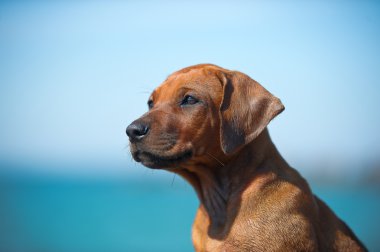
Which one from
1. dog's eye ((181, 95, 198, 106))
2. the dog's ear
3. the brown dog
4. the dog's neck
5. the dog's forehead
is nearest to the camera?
the brown dog

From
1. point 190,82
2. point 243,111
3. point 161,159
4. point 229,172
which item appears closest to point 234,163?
point 229,172

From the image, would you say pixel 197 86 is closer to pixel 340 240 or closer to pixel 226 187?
pixel 226 187

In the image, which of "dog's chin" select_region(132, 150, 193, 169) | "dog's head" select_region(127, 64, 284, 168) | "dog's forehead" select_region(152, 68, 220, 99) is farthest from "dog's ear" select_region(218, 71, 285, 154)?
"dog's chin" select_region(132, 150, 193, 169)

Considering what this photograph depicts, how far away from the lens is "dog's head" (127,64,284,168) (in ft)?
19.4

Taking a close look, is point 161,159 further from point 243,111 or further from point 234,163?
point 243,111

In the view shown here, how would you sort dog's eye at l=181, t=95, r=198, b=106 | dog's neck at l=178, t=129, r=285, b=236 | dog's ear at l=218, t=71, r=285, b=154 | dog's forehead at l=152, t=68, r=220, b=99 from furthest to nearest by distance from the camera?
dog's forehead at l=152, t=68, r=220, b=99
dog's eye at l=181, t=95, r=198, b=106
dog's neck at l=178, t=129, r=285, b=236
dog's ear at l=218, t=71, r=285, b=154

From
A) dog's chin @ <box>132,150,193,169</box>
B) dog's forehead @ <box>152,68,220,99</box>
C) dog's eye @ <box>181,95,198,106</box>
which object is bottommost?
dog's chin @ <box>132,150,193,169</box>

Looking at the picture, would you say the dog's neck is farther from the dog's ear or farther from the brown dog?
the dog's ear

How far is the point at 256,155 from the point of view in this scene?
6098mm

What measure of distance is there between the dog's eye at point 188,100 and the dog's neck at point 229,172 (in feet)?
2.12

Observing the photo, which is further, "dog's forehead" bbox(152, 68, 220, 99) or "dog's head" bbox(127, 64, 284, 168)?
"dog's forehead" bbox(152, 68, 220, 99)

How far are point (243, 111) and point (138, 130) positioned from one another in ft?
3.78

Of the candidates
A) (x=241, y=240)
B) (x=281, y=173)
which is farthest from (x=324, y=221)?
(x=241, y=240)

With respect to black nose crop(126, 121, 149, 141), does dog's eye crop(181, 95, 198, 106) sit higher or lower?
higher
